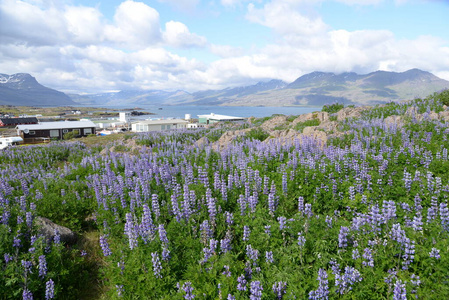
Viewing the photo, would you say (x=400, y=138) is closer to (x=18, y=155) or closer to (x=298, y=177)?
(x=298, y=177)

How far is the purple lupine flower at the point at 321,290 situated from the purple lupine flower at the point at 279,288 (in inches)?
17.4

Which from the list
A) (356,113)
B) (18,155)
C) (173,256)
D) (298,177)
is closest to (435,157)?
(298,177)

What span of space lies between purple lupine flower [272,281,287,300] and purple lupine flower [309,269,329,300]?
1.45 feet

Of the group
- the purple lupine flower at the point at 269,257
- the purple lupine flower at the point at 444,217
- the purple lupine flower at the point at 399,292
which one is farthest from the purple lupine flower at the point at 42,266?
the purple lupine flower at the point at 444,217

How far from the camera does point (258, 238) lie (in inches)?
212

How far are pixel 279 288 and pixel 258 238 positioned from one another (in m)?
1.23

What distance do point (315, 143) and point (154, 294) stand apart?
874cm

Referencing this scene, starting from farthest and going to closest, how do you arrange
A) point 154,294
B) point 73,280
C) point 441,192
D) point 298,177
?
point 298,177 < point 441,192 < point 73,280 < point 154,294

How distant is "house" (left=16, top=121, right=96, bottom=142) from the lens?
80875mm

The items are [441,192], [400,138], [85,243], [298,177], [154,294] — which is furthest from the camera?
[400,138]

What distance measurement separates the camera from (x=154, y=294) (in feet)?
15.3

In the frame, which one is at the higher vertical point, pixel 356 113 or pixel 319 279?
pixel 356 113

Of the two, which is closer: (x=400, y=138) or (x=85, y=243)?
(x=85, y=243)

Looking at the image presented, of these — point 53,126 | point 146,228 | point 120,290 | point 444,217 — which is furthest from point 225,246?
point 53,126
